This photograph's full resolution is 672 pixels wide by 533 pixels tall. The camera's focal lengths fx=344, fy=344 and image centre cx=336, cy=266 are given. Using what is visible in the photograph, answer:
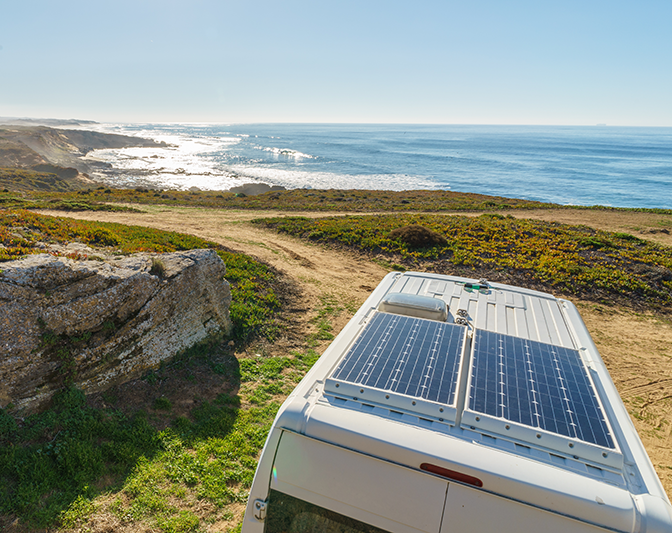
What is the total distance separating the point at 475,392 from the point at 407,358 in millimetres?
919

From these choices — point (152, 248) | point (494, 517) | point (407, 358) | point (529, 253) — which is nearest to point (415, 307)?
point (407, 358)

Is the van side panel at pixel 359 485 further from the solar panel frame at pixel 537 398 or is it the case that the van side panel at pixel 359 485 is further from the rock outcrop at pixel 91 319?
the rock outcrop at pixel 91 319

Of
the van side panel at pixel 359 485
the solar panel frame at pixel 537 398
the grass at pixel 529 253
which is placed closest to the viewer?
the van side panel at pixel 359 485

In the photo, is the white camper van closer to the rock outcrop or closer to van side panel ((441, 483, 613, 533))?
van side panel ((441, 483, 613, 533))

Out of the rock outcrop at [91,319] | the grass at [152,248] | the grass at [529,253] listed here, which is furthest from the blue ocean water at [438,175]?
the rock outcrop at [91,319]

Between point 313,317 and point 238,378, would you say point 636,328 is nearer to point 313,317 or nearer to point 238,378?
point 313,317

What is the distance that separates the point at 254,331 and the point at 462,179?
92983 millimetres

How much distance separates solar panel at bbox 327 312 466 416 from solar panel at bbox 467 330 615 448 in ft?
1.00

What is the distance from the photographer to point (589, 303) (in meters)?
14.8

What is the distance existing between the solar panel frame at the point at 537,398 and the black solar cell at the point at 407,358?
0.28m

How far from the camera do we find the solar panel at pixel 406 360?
12.7 feet

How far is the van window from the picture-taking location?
3.19 metres

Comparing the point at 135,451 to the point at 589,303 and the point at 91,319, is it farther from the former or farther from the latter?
the point at 589,303

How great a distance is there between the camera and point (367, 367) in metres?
4.25
